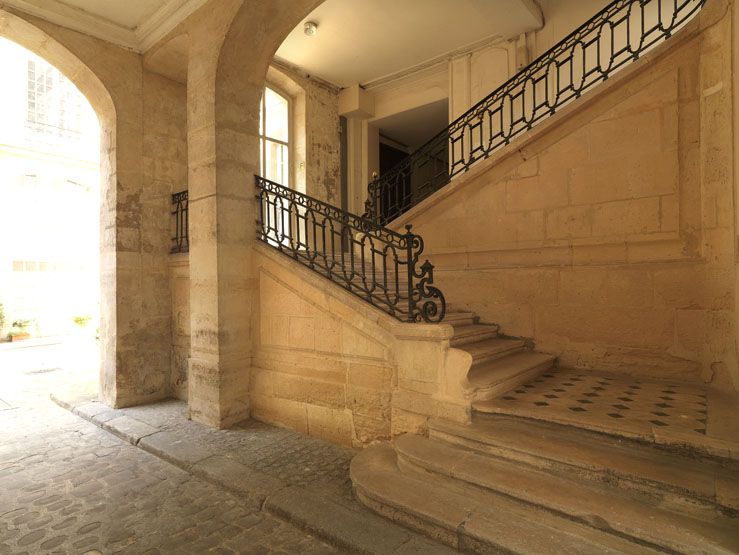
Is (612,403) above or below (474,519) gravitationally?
above

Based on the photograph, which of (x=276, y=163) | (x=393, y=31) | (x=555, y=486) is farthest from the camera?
(x=276, y=163)

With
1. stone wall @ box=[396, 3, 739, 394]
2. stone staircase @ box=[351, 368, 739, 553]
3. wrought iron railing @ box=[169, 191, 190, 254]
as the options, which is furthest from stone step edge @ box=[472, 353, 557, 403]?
wrought iron railing @ box=[169, 191, 190, 254]

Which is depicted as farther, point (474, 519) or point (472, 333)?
point (472, 333)

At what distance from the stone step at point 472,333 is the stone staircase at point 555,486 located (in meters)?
0.91

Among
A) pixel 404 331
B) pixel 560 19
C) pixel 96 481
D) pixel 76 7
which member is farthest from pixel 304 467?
pixel 560 19

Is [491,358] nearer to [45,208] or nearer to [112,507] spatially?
[112,507]

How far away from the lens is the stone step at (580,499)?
1.92 m

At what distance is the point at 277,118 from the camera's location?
7957mm

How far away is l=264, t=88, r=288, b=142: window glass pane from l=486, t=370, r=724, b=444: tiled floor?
21.1 feet

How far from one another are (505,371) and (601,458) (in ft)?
3.89

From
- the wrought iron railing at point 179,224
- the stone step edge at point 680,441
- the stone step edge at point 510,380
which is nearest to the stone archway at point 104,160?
the wrought iron railing at point 179,224

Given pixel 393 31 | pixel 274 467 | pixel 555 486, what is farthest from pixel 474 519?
pixel 393 31

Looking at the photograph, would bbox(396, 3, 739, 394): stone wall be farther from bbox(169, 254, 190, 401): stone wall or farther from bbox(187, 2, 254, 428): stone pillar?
bbox(169, 254, 190, 401): stone wall

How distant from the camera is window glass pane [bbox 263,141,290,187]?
777 centimetres
